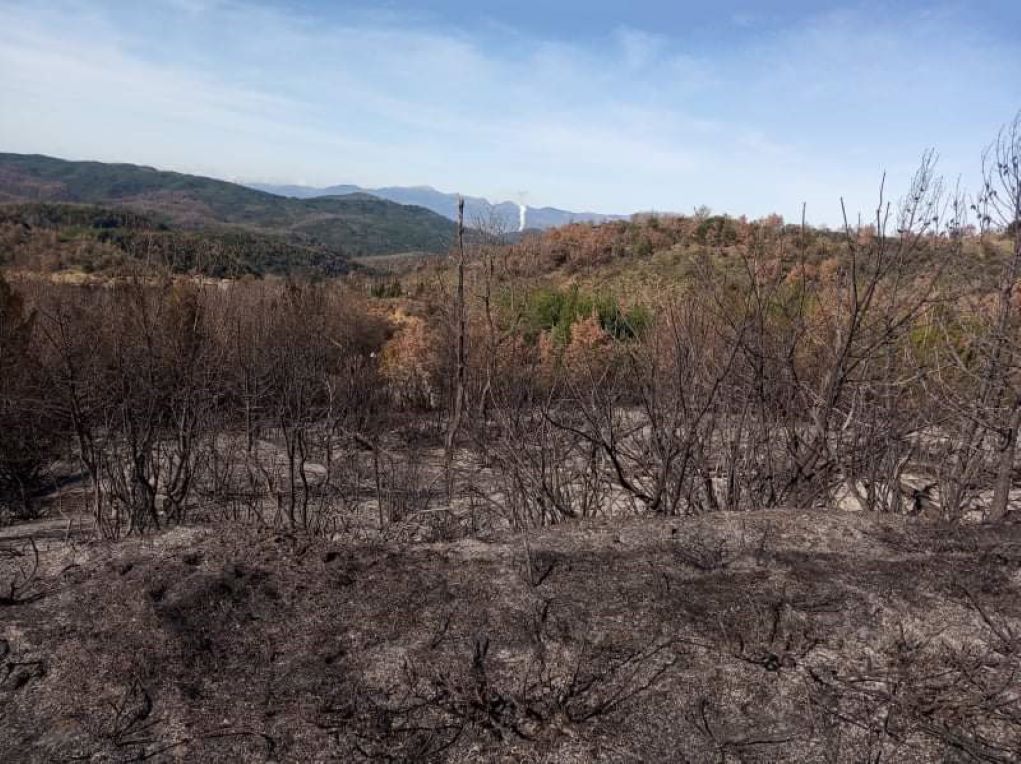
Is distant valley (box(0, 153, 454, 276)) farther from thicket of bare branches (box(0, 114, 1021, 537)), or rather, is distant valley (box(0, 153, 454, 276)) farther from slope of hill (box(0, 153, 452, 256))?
thicket of bare branches (box(0, 114, 1021, 537))

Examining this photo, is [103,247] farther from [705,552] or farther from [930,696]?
[930,696]

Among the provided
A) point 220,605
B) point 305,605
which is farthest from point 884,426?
point 220,605

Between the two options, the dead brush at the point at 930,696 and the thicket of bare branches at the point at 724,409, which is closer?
the dead brush at the point at 930,696

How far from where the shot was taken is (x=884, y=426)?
5750 mm

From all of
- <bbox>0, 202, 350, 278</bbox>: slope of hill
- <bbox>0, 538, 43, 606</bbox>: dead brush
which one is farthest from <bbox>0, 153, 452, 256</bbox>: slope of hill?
<bbox>0, 538, 43, 606</bbox>: dead brush

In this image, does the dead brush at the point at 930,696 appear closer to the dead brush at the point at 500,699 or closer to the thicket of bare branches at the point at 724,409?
the dead brush at the point at 500,699

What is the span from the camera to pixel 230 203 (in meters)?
161

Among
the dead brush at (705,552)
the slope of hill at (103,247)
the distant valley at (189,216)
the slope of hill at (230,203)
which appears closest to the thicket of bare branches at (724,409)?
the dead brush at (705,552)

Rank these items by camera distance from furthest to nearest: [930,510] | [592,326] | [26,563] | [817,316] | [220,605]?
[592,326] → [817,316] → [930,510] → [26,563] → [220,605]

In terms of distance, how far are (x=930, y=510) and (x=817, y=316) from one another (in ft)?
8.31

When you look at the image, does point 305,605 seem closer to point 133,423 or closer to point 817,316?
point 133,423

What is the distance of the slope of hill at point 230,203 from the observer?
427 feet

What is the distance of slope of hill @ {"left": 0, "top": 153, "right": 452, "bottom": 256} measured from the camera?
130000 millimetres

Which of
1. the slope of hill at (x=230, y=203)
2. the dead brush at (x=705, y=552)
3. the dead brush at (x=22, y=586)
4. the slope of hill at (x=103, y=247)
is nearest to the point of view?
the dead brush at (x=22, y=586)
